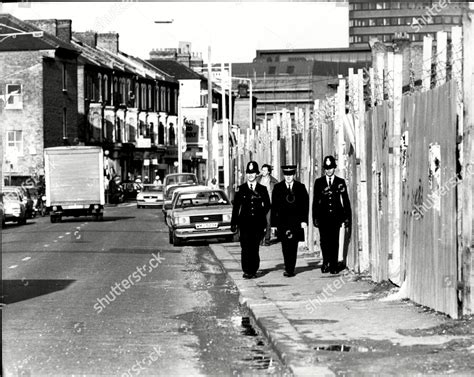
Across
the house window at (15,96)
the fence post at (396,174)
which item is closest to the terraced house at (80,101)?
the house window at (15,96)

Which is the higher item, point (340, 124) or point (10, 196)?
→ point (340, 124)

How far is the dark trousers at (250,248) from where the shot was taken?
1948cm

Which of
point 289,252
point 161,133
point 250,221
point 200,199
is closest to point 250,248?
point 250,221

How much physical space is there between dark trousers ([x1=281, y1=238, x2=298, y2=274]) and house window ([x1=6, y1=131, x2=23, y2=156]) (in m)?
65.3

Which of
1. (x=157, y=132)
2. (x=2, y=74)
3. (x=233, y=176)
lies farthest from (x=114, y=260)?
(x=157, y=132)

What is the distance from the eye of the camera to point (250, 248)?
19.6 meters

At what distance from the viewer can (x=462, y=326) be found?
11734mm

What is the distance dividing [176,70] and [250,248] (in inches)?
4088

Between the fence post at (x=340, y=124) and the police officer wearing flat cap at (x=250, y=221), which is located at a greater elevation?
the fence post at (x=340, y=124)

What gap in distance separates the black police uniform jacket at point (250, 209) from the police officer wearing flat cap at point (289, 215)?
0.32 m

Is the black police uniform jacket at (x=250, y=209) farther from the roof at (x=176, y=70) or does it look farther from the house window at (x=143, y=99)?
the roof at (x=176, y=70)

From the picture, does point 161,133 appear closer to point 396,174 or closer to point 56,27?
point 56,27

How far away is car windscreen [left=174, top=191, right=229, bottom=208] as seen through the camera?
3202 cm

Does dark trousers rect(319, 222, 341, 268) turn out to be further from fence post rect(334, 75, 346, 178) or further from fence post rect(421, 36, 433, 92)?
fence post rect(421, 36, 433, 92)
